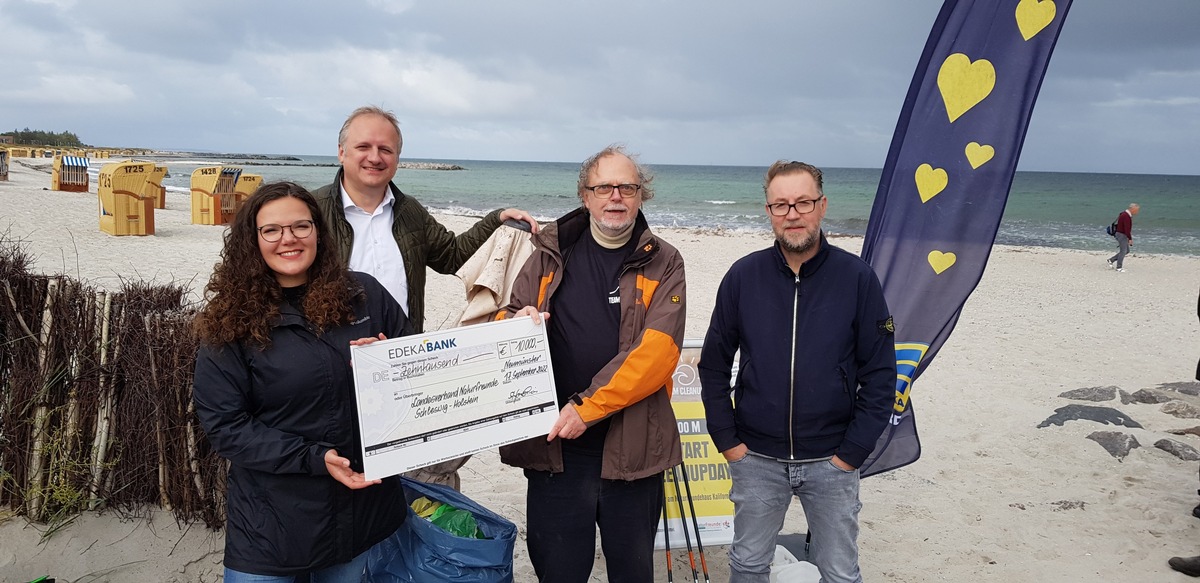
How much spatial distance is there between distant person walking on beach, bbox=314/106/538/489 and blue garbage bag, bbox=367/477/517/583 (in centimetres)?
31

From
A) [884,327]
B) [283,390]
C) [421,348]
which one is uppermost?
[884,327]

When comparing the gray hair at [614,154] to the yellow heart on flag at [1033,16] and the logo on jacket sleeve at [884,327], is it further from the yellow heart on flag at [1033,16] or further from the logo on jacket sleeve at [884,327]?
the yellow heart on flag at [1033,16]

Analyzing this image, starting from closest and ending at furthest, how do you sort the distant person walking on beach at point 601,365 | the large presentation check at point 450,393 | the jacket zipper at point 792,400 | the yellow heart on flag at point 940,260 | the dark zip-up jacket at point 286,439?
the dark zip-up jacket at point 286,439, the large presentation check at point 450,393, the distant person walking on beach at point 601,365, the jacket zipper at point 792,400, the yellow heart on flag at point 940,260

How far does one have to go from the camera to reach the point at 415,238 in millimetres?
3082

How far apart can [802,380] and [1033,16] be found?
2.23 m

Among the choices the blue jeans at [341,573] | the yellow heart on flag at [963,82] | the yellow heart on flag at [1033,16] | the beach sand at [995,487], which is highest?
the yellow heart on flag at [1033,16]

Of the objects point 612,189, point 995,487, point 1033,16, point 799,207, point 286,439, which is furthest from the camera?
point 995,487

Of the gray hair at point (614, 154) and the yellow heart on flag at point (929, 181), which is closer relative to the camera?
the gray hair at point (614, 154)

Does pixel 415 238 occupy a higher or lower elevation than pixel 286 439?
higher

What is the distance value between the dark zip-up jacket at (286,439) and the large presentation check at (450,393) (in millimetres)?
109

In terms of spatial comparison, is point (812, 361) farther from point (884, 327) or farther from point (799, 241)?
point (799, 241)

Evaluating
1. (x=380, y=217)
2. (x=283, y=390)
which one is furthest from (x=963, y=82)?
(x=283, y=390)

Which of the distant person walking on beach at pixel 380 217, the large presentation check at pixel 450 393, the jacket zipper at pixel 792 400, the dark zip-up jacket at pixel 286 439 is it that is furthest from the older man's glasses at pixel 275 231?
the jacket zipper at pixel 792 400

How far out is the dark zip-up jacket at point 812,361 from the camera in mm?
2580
